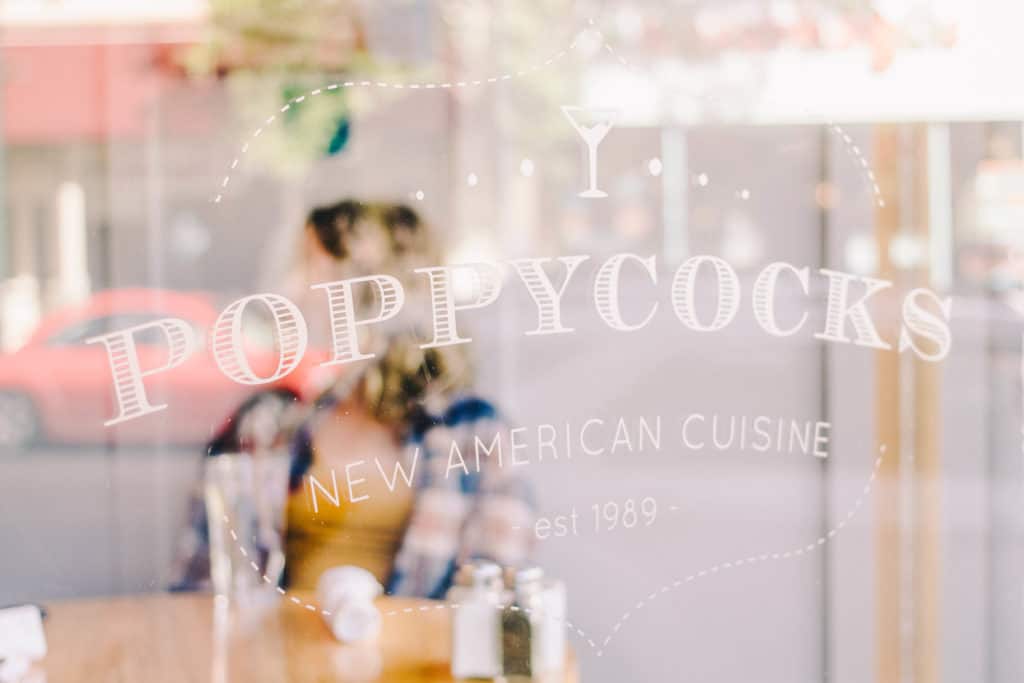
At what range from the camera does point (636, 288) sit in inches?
85.4

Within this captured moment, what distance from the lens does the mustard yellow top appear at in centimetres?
212

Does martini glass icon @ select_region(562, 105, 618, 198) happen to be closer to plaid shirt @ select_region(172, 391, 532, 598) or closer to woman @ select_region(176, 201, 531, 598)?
woman @ select_region(176, 201, 531, 598)

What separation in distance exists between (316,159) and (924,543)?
1.41 metres

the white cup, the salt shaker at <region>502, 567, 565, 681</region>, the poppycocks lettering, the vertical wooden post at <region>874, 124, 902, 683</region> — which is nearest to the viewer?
the salt shaker at <region>502, 567, 565, 681</region>

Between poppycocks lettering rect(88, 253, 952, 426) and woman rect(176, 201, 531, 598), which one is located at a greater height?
poppycocks lettering rect(88, 253, 952, 426)

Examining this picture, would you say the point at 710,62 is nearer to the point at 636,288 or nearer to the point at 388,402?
the point at 636,288

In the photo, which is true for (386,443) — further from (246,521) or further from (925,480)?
(925,480)

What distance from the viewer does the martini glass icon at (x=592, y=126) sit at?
2.16 meters

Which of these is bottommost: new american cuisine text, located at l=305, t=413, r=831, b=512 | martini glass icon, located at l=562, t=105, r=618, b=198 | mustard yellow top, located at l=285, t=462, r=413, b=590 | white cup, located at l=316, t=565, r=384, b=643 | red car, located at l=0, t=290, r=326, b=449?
white cup, located at l=316, t=565, r=384, b=643

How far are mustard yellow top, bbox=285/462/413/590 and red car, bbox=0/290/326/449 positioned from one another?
8.2 inches

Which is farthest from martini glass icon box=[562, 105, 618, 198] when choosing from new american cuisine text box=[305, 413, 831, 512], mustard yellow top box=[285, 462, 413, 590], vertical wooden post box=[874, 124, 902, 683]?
mustard yellow top box=[285, 462, 413, 590]

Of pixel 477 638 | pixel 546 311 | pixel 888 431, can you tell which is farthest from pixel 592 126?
pixel 477 638

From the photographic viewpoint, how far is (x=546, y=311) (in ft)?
7.10

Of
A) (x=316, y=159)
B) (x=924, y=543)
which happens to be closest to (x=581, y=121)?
(x=316, y=159)
